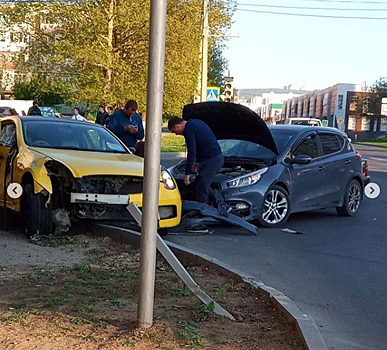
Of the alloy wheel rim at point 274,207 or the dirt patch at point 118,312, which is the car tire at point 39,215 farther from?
the alloy wheel rim at point 274,207

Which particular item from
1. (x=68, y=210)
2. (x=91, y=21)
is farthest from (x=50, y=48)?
(x=68, y=210)

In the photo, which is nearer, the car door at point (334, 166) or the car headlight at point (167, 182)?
the car headlight at point (167, 182)

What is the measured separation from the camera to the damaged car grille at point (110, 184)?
28.8 ft

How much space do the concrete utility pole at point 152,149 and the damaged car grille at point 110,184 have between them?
4.03 metres

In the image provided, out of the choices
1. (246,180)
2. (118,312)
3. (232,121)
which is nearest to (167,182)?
(246,180)

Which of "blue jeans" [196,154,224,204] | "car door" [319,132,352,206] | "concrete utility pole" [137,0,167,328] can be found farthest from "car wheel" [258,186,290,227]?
"concrete utility pole" [137,0,167,328]

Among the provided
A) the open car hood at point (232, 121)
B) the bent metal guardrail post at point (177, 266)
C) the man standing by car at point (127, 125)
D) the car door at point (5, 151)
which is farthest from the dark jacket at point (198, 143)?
the bent metal guardrail post at point (177, 266)

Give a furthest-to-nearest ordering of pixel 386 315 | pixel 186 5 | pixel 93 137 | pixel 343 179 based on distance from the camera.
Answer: pixel 186 5
pixel 343 179
pixel 93 137
pixel 386 315

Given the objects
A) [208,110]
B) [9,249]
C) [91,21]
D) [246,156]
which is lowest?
[9,249]

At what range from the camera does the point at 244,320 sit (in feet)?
18.1

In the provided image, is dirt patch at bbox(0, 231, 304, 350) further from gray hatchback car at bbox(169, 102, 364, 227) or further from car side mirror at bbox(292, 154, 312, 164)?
car side mirror at bbox(292, 154, 312, 164)

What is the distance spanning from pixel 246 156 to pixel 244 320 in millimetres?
6258

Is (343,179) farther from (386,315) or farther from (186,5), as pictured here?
(186,5)

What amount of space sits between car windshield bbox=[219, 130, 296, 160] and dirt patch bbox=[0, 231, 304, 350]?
4.38 meters
